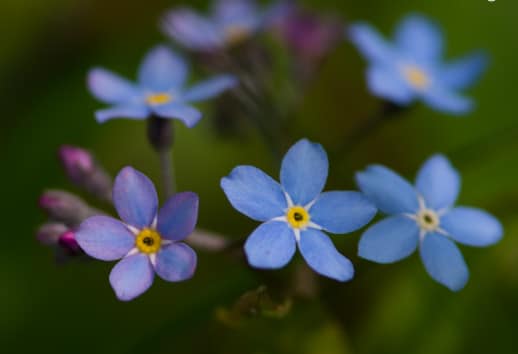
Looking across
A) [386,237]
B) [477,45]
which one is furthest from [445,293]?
[477,45]

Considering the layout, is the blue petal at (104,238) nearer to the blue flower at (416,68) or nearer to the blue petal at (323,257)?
the blue petal at (323,257)

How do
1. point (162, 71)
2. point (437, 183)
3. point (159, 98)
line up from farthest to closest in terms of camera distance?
point (162, 71)
point (159, 98)
point (437, 183)

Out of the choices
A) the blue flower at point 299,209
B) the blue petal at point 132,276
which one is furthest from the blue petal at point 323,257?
the blue petal at point 132,276

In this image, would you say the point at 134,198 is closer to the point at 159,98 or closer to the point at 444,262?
the point at 159,98

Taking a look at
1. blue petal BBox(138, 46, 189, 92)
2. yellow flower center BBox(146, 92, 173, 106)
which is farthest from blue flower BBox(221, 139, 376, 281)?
blue petal BBox(138, 46, 189, 92)

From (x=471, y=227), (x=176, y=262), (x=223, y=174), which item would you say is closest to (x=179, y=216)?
(x=176, y=262)

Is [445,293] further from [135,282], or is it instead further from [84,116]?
[84,116]
